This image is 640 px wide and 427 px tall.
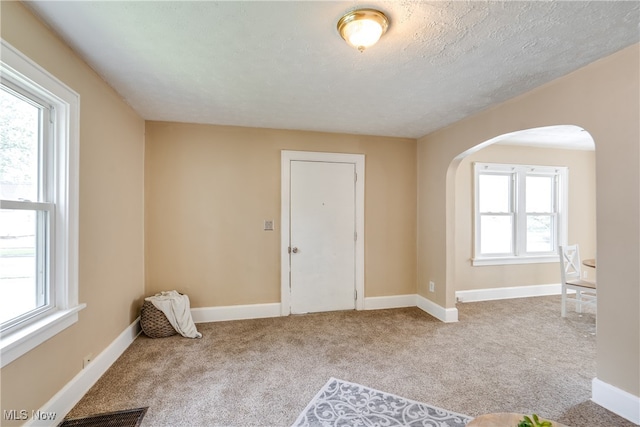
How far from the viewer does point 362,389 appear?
6.86 feet

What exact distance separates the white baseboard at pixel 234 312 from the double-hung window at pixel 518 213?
3.10 metres

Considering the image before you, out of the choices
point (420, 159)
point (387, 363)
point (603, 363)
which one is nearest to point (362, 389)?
point (387, 363)

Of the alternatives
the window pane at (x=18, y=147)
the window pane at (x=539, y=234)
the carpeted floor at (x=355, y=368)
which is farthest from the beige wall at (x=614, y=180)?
the window pane at (x=18, y=147)

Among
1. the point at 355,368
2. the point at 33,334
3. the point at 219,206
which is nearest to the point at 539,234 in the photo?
the point at 355,368

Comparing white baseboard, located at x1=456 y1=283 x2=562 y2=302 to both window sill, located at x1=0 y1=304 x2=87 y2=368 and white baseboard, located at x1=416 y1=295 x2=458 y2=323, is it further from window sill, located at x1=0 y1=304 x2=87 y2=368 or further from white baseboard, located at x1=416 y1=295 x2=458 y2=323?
window sill, located at x1=0 y1=304 x2=87 y2=368

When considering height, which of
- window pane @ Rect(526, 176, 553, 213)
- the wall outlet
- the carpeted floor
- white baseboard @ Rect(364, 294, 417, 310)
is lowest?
the carpeted floor

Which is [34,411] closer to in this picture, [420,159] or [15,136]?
[15,136]

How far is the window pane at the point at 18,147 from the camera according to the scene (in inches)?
59.0

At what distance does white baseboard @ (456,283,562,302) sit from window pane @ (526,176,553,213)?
4.04ft

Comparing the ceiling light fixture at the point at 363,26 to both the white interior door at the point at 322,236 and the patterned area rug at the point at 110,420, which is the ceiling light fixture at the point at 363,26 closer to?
the white interior door at the point at 322,236

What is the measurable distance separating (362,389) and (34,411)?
199 cm

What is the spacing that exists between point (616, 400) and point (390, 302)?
233cm

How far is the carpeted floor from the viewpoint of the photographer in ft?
6.22

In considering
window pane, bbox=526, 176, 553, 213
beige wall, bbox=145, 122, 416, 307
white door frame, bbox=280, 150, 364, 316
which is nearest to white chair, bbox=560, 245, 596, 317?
window pane, bbox=526, 176, 553, 213
